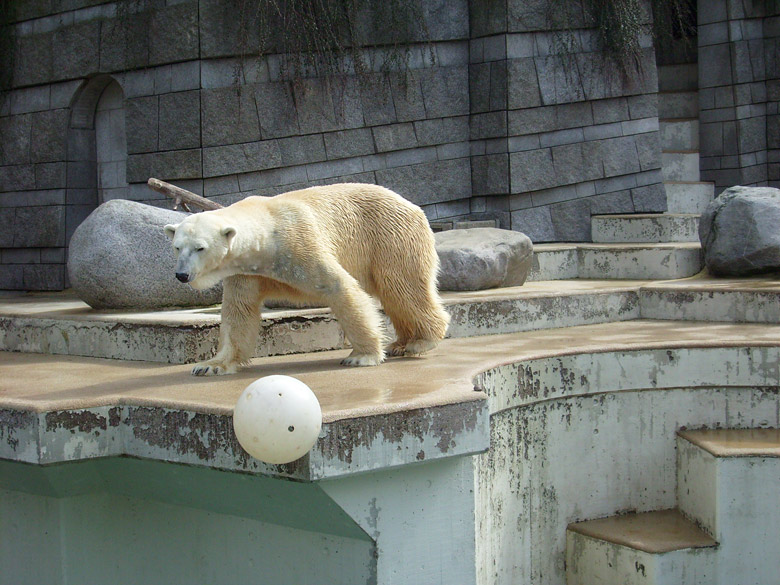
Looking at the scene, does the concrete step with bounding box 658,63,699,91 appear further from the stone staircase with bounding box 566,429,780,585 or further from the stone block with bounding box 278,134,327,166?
the stone staircase with bounding box 566,429,780,585

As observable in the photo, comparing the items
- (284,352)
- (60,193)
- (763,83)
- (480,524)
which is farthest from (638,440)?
(763,83)

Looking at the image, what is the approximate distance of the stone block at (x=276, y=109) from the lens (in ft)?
24.6

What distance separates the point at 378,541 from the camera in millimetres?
3330

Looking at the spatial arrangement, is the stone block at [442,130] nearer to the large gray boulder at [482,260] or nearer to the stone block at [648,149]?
the stone block at [648,149]

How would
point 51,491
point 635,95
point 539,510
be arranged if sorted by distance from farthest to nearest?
point 635,95
point 539,510
point 51,491

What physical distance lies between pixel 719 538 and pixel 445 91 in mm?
5017

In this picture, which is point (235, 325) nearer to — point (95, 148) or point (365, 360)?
point (365, 360)

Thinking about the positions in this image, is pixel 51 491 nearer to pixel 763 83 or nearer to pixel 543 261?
pixel 543 261

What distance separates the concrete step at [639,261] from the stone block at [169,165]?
2878mm

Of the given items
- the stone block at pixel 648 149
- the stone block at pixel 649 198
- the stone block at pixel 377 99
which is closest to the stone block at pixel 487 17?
the stone block at pixel 377 99

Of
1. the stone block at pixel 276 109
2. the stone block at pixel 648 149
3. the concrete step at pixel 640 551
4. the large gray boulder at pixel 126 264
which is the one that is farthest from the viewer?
the stone block at pixel 648 149

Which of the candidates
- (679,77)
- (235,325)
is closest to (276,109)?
(235,325)

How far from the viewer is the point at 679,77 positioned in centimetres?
1082

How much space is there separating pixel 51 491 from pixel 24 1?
603 centimetres
